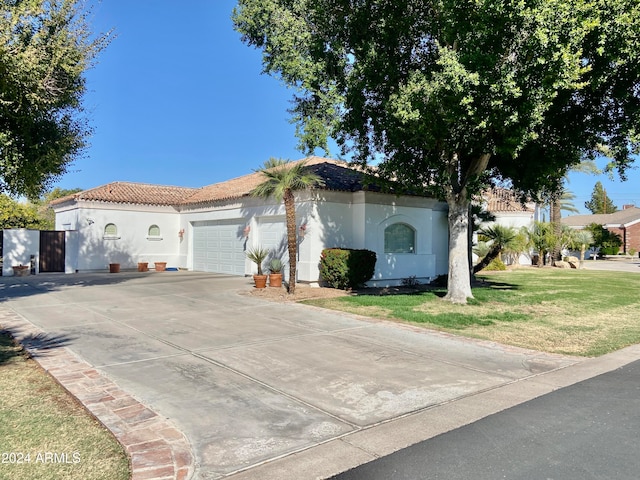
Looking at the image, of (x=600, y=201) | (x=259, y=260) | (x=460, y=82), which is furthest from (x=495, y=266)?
(x=600, y=201)

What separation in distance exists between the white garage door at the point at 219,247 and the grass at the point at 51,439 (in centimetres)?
1609

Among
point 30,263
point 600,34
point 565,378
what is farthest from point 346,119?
point 30,263

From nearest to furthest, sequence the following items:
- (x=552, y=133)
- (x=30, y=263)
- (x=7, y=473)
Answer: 1. (x=7, y=473)
2. (x=552, y=133)
3. (x=30, y=263)

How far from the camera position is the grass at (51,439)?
3473 millimetres

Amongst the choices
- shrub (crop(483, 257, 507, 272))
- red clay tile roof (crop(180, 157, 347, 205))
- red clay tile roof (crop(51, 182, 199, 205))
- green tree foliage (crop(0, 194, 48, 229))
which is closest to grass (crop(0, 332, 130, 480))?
red clay tile roof (crop(180, 157, 347, 205))

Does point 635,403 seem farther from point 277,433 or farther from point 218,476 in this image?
point 218,476

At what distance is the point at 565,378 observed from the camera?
6.18m

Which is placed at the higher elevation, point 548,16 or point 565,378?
point 548,16

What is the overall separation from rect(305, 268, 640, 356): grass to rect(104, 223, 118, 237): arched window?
15242mm

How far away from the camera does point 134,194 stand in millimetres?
25328

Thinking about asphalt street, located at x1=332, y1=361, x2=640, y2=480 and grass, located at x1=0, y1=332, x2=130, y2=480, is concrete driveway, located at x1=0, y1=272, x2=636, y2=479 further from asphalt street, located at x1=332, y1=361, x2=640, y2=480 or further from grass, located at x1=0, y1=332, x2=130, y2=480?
grass, located at x1=0, y1=332, x2=130, y2=480

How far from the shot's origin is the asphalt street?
3.53m

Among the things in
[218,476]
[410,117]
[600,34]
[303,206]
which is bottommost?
[218,476]

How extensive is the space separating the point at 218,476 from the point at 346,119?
1099 cm
